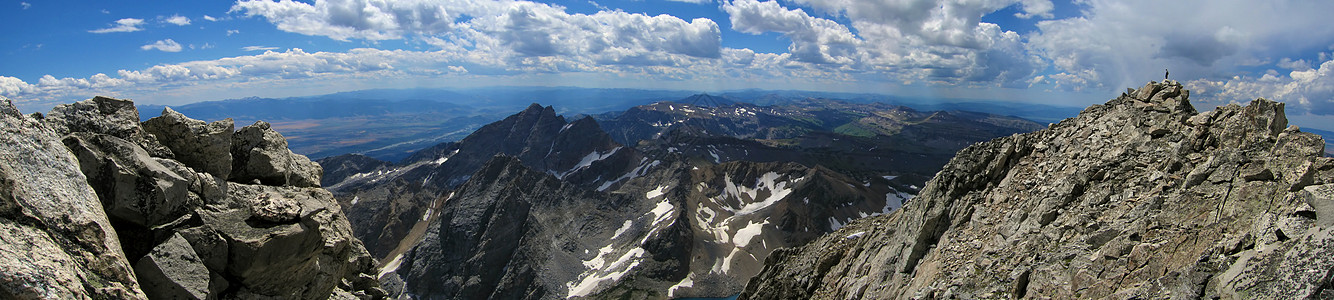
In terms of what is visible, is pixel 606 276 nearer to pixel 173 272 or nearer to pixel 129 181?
pixel 173 272

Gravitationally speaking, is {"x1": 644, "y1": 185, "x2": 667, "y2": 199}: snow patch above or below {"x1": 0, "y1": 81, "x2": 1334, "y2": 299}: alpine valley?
below

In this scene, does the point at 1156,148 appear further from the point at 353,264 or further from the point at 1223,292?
the point at 353,264

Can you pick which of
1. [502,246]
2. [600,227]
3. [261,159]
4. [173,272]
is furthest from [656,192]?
[173,272]

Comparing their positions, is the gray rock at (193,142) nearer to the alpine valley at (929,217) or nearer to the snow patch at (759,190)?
the alpine valley at (929,217)

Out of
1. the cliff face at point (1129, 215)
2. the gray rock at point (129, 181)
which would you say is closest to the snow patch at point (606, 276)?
the cliff face at point (1129, 215)

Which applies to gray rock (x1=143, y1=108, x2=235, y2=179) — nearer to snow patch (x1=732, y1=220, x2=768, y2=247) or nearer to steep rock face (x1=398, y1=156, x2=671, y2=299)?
steep rock face (x1=398, y1=156, x2=671, y2=299)

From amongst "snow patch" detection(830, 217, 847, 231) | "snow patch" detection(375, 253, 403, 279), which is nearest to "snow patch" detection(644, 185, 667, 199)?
"snow patch" detection(830, 217, 847, 231)
